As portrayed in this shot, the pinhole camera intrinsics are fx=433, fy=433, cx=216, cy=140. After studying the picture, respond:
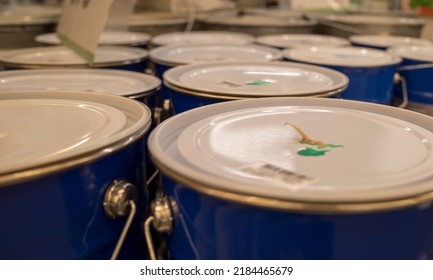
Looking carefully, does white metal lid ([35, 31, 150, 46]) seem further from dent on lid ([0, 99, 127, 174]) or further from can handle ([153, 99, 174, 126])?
dent on lid ([0, 99, 127, 174])

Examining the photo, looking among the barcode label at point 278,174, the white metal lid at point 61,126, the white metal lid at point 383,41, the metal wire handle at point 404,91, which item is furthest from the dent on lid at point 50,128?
the white metal lid at point 383,41

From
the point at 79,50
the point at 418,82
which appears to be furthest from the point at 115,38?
the point at 418,82

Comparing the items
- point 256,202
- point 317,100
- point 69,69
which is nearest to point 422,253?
point 256,202

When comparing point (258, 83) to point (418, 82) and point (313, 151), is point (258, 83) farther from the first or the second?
point (418, 82)

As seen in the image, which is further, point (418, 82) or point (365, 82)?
point (418, 82)

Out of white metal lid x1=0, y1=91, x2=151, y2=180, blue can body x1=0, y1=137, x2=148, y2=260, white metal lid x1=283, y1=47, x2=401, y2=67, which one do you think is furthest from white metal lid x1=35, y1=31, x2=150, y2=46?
blue can body x1=0, y1=137, x2=148, y2=260

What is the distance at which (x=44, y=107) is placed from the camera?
0.83 meters

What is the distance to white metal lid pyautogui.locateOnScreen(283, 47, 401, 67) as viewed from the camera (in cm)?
126

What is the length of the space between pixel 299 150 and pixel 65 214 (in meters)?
0.36

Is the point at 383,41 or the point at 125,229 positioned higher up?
the point at 383,41

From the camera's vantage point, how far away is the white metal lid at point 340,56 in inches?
49.8

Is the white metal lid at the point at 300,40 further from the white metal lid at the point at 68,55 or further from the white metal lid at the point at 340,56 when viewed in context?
the white metal lid at the point at 68,55

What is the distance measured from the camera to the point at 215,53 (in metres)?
1.56

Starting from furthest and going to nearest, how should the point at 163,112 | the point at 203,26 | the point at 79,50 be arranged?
the point at 203,26
the point at 79,50
the point at 163,112
